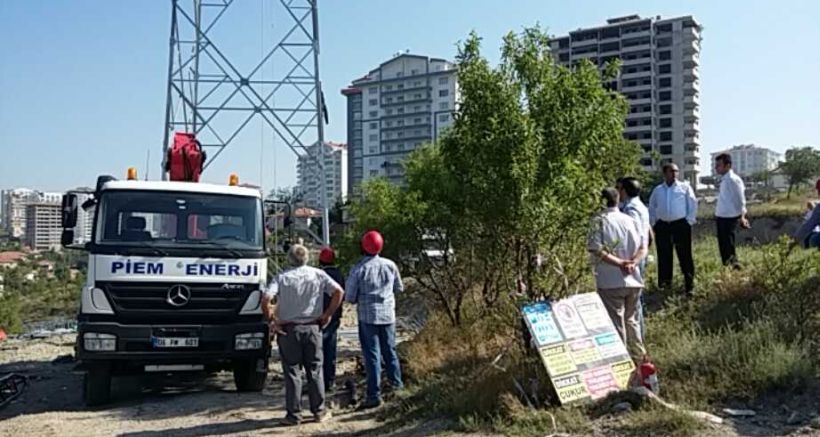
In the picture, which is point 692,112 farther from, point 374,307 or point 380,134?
point 374,307

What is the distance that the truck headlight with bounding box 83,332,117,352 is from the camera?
31.0ft

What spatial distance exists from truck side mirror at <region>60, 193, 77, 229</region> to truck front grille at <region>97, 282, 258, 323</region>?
110 centimetres

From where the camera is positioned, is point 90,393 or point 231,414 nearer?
point 231,414

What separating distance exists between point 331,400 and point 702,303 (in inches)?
178

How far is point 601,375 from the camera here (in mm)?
7297

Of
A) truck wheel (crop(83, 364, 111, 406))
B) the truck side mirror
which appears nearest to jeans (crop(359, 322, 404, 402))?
truck wheel (crop(83, 364, 111, 406))

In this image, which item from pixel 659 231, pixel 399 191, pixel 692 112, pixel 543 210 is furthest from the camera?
pixel 692 112

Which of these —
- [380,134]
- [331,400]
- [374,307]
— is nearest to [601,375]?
[374,307]

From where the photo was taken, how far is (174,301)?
9.77 meters

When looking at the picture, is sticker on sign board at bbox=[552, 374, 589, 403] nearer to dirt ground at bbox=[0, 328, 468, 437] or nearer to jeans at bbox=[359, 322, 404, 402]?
dirt ground at bbox=[0, 328, 468, 437]

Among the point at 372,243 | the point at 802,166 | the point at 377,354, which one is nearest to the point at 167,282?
the point at 372,243

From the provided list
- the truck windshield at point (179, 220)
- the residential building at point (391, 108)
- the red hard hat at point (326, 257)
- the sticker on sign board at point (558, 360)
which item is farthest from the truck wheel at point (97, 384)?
the residential building at point (391, 108)

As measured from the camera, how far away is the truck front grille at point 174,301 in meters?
9.63

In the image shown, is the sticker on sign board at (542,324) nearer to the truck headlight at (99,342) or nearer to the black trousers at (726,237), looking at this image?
the black trousers at (726,237)
